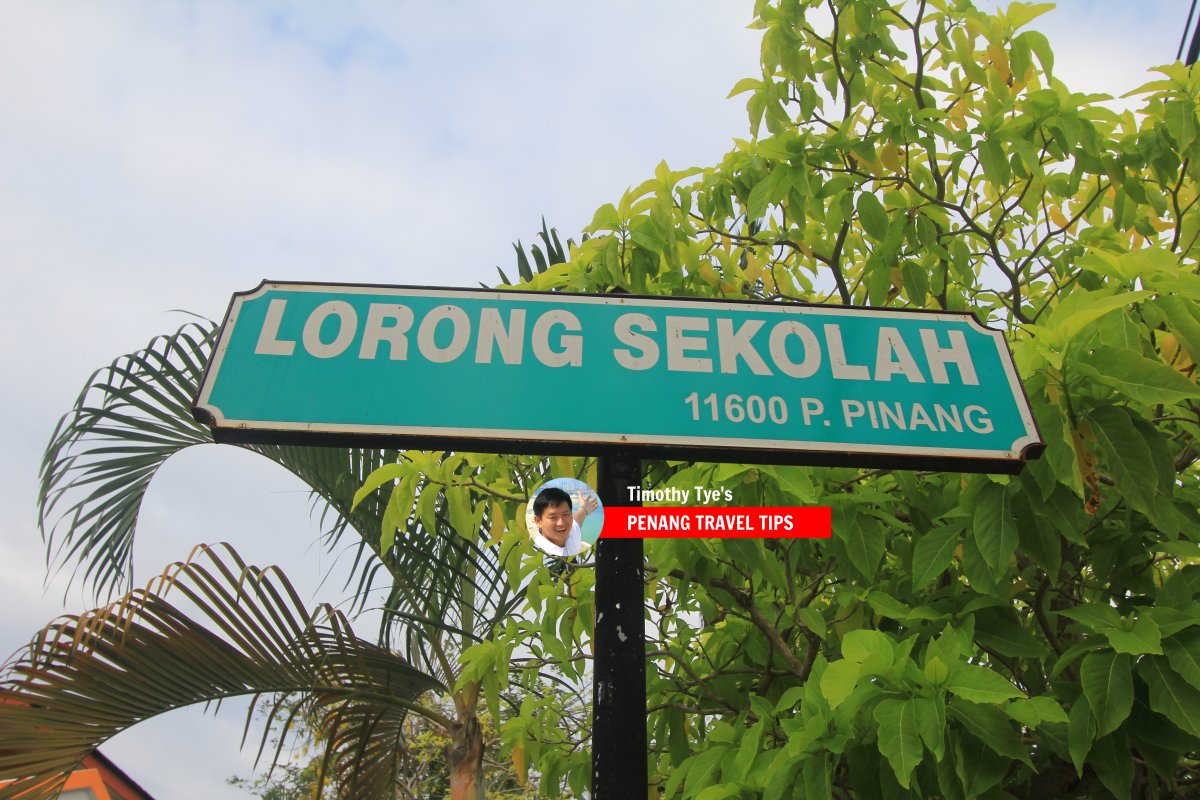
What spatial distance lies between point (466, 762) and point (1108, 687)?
2.82 meters

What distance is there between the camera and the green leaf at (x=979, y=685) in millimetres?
1198

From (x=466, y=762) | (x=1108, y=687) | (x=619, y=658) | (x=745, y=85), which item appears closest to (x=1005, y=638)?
(x=1108, y=687)

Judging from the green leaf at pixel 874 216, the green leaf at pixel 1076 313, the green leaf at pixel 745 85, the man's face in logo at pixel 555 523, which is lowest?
the man's face in logo at pixel 555 523

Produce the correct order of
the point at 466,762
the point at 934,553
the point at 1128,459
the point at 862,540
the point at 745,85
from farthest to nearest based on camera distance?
the point at 466,762
the point at 745,85
the point at 862,540
the point at 934,553
the point at 1128,459

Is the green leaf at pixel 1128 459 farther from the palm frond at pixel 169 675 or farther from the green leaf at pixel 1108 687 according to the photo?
the palm frond at pixel 169 675

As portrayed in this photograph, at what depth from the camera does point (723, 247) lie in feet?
9.35

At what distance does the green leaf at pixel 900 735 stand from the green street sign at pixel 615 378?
1.26 feet

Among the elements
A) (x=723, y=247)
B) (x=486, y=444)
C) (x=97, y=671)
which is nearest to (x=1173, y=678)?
(x=486, y=444)

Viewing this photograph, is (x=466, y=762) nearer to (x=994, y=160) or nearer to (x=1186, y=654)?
(x=1186, y=654)

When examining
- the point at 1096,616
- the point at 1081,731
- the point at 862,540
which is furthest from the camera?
the point at 862,540

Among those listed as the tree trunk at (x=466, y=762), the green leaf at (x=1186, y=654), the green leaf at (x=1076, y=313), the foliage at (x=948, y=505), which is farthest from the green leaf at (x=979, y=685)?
the tree trunk at (x=466, y=762)

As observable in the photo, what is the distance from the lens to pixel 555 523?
1.24 m

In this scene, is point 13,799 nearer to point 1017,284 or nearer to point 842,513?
point 842,513

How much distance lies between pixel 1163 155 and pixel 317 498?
3.60 m
